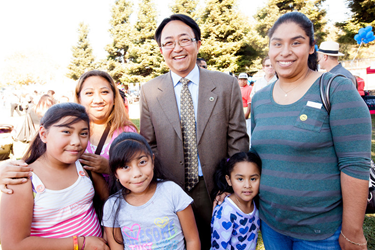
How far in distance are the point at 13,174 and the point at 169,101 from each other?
1.33 metres

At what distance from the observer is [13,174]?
1508mm

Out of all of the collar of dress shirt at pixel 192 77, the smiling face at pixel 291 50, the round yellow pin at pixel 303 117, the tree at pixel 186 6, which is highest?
the tree at pixel 186 6

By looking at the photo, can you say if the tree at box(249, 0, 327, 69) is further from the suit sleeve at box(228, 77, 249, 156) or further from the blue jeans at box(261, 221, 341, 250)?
the blue jeans at box(261, 221, 341, 250)

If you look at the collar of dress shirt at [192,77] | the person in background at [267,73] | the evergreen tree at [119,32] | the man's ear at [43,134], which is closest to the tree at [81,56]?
the evergreen tree at [119,32]

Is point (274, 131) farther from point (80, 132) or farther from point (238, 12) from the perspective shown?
point (238, 12)

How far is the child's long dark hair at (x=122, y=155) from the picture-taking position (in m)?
1.79

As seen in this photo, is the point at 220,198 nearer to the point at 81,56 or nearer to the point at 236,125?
the point at 236,125

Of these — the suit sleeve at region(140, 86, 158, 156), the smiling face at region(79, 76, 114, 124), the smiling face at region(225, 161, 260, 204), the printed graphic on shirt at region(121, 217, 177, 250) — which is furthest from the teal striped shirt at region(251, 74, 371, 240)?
the smiling face at region(79, 76, 114, 124)

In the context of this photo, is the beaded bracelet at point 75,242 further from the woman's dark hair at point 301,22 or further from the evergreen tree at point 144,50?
the evergreen tree at point 144,50

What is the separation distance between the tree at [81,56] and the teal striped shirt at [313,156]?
3920cm

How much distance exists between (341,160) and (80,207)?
1833 mm

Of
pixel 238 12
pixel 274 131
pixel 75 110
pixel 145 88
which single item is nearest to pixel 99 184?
pixel 75 110

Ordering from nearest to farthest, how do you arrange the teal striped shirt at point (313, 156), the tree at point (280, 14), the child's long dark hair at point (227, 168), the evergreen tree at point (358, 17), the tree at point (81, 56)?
the teal striped shirt at point (313, 156)
the child's long dark hair at point (227, 168)
the evergreen tree at point (358, 17)
the tree at point (280, 14)
the tree at point (81, 56)

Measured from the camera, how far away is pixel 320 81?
1.55 m
